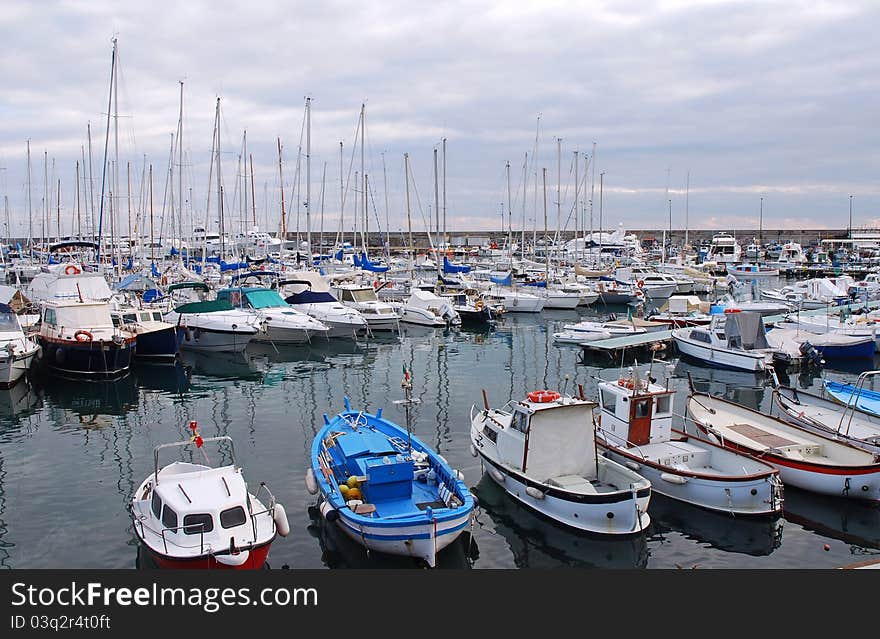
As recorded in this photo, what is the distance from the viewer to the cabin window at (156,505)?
13.4 meters

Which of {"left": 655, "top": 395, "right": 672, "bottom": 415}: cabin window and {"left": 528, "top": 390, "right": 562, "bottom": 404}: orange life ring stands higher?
{"left": 528, "top": 390, "right": 562, "bottom": 404}: orange life ring

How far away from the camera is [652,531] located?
15.8m

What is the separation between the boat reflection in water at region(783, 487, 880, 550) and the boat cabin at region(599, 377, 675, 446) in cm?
338

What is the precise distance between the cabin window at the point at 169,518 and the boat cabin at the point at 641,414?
1112 cm

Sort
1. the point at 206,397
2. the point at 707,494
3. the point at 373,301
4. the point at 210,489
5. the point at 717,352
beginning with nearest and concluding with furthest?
the point at 210,489 < the point at 707,494 < the point at 206,397 < the point at 717,352 < the point at 373,301

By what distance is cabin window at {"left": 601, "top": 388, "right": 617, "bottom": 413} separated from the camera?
1902cm

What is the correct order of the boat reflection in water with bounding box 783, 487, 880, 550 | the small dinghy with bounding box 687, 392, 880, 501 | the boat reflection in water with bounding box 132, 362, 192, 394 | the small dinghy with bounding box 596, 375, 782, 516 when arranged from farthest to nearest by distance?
1. the boat reflection in water with bounding box 132, 362, 192, 394
2. the small dinghy with bounding box 687, 392, 880, 501
3. the small dinghy with bounding box 596, 375, 782, 516
4. the boat reflection in water with bounding box 783, 487, 880, 550

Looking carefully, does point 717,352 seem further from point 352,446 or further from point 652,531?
point 352,446

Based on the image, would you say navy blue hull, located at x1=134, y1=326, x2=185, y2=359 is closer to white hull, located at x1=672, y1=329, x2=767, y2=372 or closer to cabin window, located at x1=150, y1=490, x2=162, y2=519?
cabin window, located at x1=150, y1=490, x2=162, y2=519

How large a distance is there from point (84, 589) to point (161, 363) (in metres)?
27.9

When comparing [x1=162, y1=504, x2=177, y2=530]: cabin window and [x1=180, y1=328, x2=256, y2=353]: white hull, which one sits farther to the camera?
[x1=180, y1=328, x2=256, y2=353]: white hull

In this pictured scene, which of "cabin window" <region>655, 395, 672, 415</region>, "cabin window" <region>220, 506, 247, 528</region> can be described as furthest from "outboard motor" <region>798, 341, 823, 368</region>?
"cabin window" <region>220, 506, 247, 528</region>

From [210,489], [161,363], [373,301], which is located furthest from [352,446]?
[373,301]

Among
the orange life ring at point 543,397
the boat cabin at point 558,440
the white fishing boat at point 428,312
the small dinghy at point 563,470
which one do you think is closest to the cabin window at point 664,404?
the small dinghy at point 563,470
